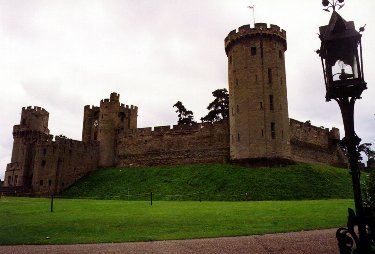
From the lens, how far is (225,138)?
39.8 meters

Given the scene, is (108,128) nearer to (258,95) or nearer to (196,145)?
(196,145)

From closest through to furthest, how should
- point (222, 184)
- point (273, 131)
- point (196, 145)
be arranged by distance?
1. point (222, 184)
2. point (273, 131)
3. point (196, 145)

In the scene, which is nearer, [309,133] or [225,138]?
[225,138]

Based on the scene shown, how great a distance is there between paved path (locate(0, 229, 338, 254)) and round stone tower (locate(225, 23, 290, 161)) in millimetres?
25451

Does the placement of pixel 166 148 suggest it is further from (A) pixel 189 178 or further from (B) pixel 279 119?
(B) pixel 279 119

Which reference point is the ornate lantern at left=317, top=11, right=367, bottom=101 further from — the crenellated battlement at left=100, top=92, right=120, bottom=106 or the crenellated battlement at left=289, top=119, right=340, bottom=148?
the crenellated battlement at left=100, top=92, right=120, bottom=106

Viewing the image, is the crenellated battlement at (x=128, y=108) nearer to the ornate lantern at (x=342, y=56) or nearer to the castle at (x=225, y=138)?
the castle at (x=225, y=138)

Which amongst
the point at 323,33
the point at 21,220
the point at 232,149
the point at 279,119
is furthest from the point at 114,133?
the point at 323,33

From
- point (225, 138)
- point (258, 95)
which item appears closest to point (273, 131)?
point (258, 95)

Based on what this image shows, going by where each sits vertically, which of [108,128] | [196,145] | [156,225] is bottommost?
[156,225]

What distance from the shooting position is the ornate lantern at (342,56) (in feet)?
16.9

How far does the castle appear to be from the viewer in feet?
119

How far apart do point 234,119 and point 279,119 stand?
4459 mm

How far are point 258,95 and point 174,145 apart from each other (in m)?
11.8
